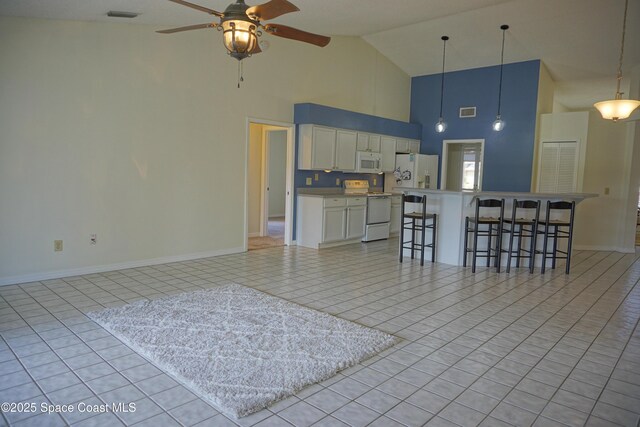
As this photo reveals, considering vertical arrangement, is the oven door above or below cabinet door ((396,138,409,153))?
below

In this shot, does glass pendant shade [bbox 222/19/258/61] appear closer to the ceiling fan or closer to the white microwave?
the ceiling fan

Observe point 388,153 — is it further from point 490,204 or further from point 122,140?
point 122,140

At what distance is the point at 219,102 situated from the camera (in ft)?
19.5

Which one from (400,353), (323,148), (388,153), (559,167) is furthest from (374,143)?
(400,353)

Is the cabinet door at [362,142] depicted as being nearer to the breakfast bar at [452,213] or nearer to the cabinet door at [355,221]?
the cabinet door at [355,221]

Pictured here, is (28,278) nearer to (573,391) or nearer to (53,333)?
(53,333)

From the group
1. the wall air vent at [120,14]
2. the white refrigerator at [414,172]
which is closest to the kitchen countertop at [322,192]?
the white refrigerator at [414,172]

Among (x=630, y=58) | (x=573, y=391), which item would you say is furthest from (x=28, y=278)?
(x=630, y=58)

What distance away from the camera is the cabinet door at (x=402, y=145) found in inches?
352

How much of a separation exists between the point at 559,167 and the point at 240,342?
738 centimetres

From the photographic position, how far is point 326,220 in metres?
6.99

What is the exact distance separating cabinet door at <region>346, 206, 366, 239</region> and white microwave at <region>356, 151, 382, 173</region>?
83 cm

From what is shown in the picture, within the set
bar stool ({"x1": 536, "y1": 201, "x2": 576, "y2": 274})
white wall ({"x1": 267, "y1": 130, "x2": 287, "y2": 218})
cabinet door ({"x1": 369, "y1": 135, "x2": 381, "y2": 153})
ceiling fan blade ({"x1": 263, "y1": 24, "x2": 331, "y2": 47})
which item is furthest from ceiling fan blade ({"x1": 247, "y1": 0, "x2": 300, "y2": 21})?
white wall ({"x1": 267, "y1": 130, "x2": 287, "y2": 218})

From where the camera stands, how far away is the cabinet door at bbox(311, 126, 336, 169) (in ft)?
23.2
